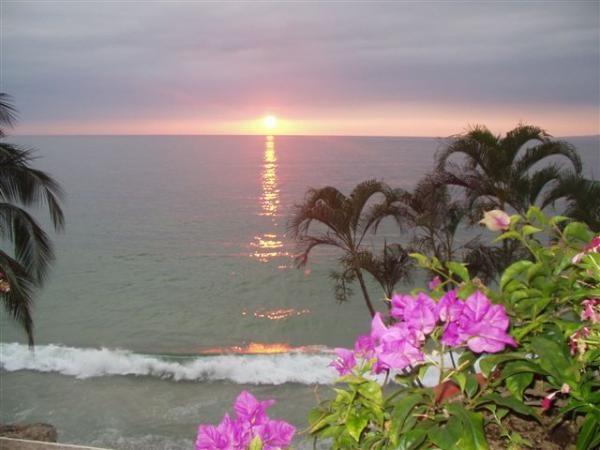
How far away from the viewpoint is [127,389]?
13.2 metres

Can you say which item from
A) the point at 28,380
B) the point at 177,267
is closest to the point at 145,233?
the point at 177,267

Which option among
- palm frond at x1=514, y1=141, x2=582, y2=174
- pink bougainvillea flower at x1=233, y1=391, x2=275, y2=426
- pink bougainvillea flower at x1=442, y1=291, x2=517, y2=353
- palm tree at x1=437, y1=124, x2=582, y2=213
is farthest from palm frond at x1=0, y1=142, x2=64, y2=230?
pink bougainvillea flower at x1=442, y1=291, x2=517, y2=353

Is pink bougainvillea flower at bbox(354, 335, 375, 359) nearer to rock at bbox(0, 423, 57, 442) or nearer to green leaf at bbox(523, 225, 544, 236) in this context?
green leaf at bbox(523, 225, 544, 236)

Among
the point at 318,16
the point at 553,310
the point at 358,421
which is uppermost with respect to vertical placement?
the point at 318,16

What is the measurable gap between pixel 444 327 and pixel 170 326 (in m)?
20.7

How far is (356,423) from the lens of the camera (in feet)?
2.46

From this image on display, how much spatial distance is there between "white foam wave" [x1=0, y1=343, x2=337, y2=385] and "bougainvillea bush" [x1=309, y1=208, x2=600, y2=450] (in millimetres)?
12558

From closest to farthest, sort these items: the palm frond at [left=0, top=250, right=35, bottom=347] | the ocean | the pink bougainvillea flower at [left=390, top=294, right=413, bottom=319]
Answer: the pink bougainvillea flower at [left=390, top=294, right=413, bottom=319] → the palm frond at [left=0, top=250, right=35, bottom=347] → the ocean

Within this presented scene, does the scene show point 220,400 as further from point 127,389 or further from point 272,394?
point 127,389

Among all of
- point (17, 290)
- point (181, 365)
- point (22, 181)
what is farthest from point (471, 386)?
point (181, 365)

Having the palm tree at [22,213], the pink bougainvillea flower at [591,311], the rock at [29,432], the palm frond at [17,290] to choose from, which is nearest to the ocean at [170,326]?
the pink bougainvillea flower at [591,311]

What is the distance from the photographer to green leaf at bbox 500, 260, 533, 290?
33.9 inches

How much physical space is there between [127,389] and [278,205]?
36.2 meters

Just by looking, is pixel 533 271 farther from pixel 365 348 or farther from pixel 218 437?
pixel 218 437
